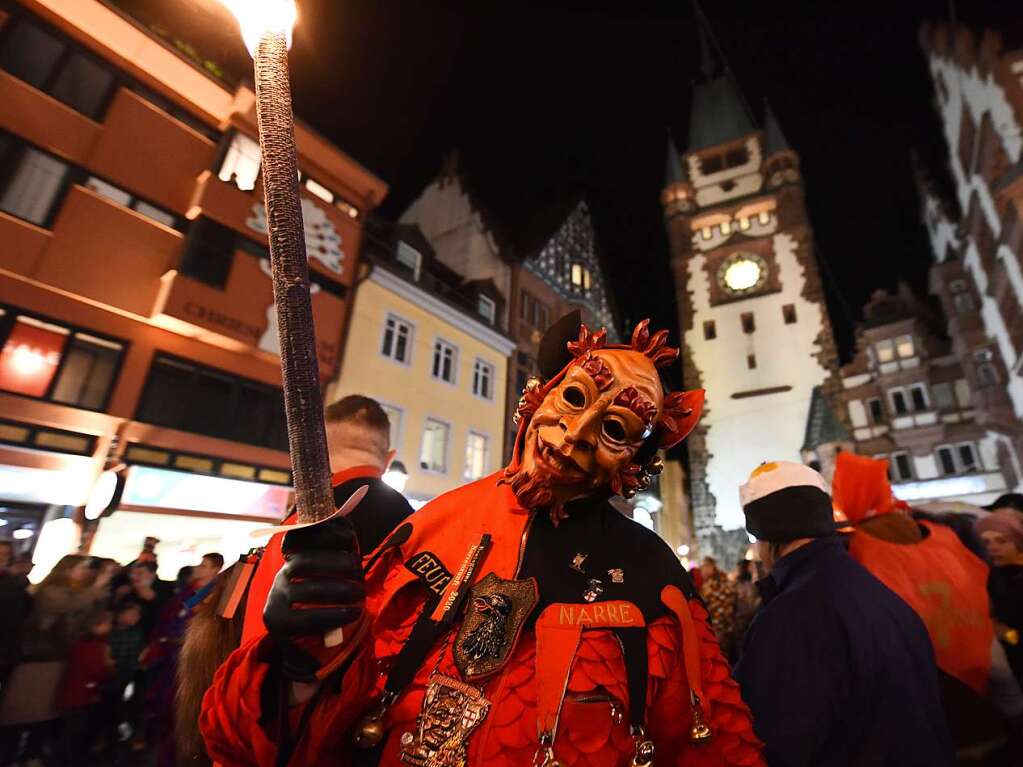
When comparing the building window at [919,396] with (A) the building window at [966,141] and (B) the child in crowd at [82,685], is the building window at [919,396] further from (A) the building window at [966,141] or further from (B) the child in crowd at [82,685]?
(B) the child in crowd at [82,685]

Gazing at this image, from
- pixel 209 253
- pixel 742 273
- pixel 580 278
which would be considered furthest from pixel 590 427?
pixel 742 273

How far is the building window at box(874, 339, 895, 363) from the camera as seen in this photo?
80.3ft

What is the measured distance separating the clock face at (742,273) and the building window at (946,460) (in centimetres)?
1176

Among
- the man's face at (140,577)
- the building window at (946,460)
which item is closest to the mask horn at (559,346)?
the man's face at (140,577)

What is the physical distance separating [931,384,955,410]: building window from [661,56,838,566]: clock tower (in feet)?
13.0

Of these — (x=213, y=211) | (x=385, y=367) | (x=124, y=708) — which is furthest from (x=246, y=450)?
(x=124, y=708)

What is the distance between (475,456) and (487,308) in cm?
605

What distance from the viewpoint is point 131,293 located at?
399 inches


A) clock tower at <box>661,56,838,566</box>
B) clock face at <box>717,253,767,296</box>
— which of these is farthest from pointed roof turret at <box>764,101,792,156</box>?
clock face at <box>717,253,767,296</box>

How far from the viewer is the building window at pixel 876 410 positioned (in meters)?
24.2

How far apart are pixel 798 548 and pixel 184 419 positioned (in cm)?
→ 1161

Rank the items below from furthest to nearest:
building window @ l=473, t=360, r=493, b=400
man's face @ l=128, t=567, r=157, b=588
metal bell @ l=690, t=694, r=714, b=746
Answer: building window @ l=473, t=360, r=493, b=400, man's face @ l=128, t=567, r=157, b=588, metal bell @ l=690, t=694, r=714, b=746

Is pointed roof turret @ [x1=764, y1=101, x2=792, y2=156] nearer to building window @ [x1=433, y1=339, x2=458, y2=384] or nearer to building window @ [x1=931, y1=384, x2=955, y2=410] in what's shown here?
building window @ [x1=931, y1=384, x2=955, y2=410]

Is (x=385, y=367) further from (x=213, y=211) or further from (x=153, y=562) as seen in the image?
(x=153, y=562)
